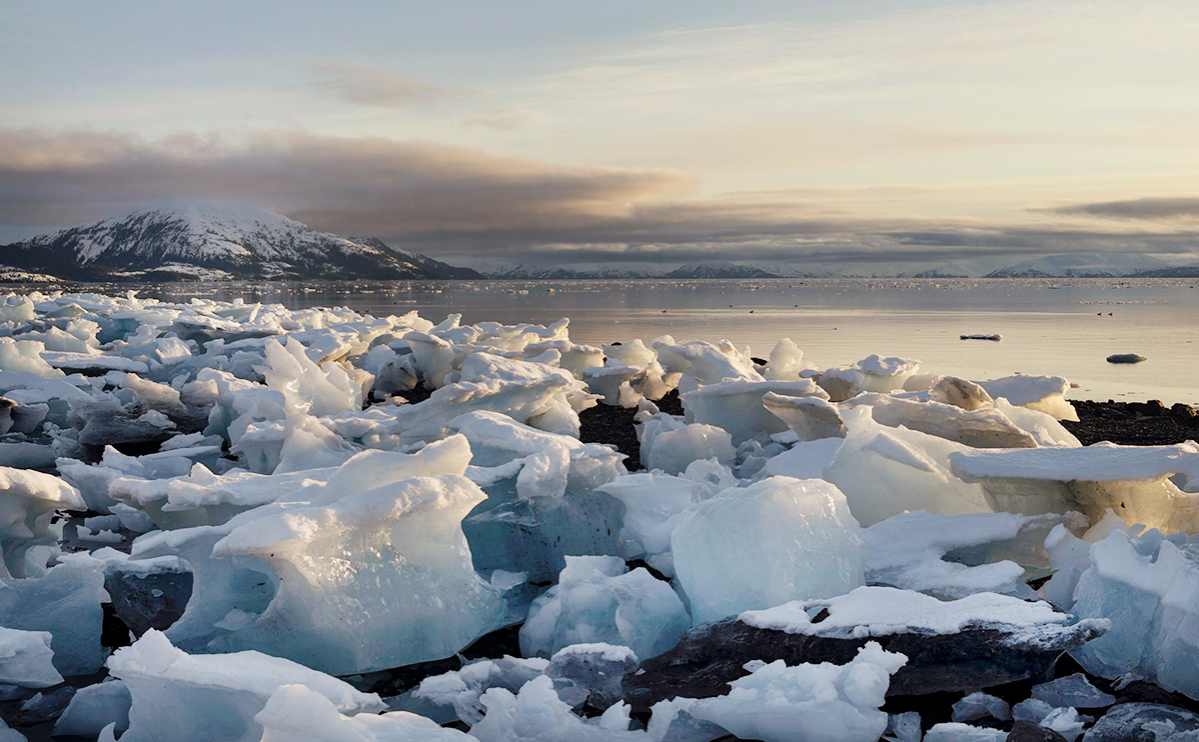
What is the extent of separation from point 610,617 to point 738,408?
3772 mm

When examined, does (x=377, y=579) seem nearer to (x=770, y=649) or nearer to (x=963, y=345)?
(x=770, y=649)

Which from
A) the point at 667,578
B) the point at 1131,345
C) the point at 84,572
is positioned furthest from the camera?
the point at 1131,345

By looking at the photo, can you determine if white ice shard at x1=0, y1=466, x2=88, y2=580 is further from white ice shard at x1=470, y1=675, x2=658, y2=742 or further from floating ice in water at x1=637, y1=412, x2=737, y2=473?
floating ice in water at x1=637, y1=412, x2=737, y2=473

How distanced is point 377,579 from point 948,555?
2.45 metres

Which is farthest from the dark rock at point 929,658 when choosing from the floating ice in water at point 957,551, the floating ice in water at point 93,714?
the floating ice in water at point 93,714

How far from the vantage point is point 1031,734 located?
263 cm

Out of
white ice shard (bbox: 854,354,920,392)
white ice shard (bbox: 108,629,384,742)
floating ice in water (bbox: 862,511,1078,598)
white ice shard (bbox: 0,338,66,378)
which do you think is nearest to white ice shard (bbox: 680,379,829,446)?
white ice shard (bbox: 854,354,920,392)

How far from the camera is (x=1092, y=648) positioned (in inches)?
128

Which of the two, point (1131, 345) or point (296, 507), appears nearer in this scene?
point (296, 507)

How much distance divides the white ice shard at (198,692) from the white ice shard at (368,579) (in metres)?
0.47

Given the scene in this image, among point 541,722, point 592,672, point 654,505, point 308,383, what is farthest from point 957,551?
point 308,383

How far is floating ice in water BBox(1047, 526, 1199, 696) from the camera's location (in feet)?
9.78

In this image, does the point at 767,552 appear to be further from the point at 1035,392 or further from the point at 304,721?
the point at 1035,392

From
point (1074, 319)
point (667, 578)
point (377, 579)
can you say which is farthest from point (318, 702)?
point (1074, 319)
